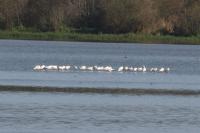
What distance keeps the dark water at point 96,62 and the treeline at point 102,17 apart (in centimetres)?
255

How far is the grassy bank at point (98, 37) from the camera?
7525 centimetres

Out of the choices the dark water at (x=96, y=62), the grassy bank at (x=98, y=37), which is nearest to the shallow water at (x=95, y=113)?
the dark water at (x=96, y=62)

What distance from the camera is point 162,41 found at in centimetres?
7750

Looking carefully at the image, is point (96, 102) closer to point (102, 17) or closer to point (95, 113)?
point (95, 113)

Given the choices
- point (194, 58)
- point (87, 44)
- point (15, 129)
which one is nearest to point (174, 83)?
point (15, 129)

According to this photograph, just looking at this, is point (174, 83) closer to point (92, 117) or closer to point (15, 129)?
point (92, 117)

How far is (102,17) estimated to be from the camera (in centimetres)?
7938

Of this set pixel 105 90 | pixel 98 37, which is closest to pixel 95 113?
pixel 105 90

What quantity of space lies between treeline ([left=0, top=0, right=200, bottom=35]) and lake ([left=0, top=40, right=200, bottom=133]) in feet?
84.2

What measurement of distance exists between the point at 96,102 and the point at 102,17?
1979 inches

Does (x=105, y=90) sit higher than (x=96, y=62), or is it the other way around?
(x=105, y=90)

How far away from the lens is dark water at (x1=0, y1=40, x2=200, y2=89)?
36750 mm

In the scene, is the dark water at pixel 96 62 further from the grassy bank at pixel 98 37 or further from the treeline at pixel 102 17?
the treeline at pixel 102 17

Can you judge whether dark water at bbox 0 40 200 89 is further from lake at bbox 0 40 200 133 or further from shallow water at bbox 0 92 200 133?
shallow water at bbox 0 92 200 133
